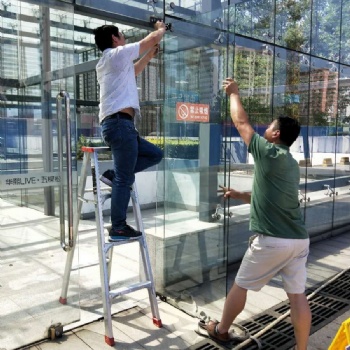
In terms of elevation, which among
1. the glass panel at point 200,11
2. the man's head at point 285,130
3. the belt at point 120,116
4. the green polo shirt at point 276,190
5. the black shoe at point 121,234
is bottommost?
the black shoe at point 121,234

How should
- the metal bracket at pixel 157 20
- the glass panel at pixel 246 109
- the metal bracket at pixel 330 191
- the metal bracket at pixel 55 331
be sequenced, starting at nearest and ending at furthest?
the metal bracket at pixel 55 331 → the metal bracket at pixel 157 20 → the glass panel at pixel 246 109 → the metal bracket at pixel 330 191

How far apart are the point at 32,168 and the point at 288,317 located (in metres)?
2.54

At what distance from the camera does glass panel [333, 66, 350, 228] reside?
238 inches

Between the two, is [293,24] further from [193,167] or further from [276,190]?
[276,190]

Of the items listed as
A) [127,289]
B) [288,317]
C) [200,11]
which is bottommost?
[288,317]

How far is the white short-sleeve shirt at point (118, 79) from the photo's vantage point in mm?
2699

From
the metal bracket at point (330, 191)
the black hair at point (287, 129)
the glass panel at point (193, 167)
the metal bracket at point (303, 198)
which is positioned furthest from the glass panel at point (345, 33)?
the black hair at point (287, 129)

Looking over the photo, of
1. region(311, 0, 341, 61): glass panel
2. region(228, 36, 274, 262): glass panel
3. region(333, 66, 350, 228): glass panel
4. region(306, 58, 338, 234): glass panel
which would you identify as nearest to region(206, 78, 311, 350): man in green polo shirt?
region(228, 36, 274, 262): glass panel

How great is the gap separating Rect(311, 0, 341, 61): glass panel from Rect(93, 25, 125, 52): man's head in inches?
138

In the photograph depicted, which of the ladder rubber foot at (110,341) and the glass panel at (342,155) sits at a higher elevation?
the glass panel at (342,155)

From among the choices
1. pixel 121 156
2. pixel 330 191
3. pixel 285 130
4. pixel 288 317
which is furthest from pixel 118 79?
pixel 330 191

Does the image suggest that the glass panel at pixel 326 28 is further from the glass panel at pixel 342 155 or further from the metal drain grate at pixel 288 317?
Answer: the metal drain grate at pixel 288 317

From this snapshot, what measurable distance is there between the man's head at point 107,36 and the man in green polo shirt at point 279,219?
99 centimetres

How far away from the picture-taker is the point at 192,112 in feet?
11.8
